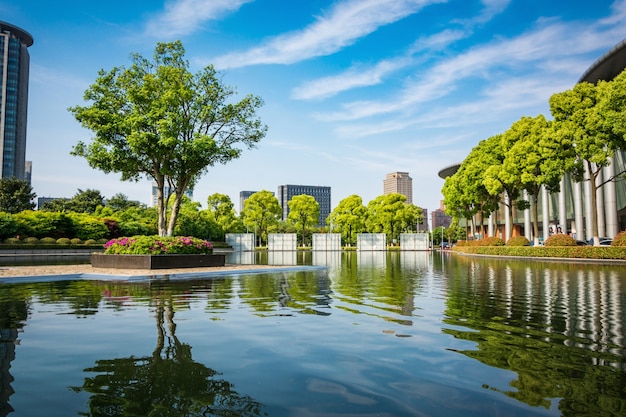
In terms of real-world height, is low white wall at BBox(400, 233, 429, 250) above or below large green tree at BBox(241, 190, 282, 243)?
below

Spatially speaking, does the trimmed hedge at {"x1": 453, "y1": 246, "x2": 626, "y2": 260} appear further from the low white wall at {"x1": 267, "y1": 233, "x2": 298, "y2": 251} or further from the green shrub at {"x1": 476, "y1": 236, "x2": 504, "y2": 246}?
the low white wall at {"x1": 267, "y1": 233, "x2": 298, "y2": 251}

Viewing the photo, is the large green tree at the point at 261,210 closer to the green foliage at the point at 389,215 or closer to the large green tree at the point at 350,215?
the large green tree at the point at 350,215

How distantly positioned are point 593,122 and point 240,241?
183ft

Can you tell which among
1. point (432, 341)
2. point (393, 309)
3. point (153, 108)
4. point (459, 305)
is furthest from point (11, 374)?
point (153, 108)

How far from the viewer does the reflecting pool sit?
14.4 feet

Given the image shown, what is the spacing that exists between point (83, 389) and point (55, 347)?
7.79ft

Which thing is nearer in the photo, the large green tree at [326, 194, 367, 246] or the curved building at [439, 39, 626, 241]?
the curved building at [439, 39, 626, 241]

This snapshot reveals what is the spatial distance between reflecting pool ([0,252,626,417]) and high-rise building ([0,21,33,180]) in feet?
518

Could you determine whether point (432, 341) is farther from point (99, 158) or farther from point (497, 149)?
point (497, 149)

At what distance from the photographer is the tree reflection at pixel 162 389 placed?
420cm

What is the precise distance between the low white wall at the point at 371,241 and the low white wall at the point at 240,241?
691 inches

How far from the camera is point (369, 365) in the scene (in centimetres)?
577

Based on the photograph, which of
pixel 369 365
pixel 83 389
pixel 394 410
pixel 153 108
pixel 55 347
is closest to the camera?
pixel 394 410

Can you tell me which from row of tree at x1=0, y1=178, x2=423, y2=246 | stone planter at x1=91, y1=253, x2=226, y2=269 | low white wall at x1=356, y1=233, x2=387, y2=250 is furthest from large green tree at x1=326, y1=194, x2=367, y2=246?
stone planter at x1=91, y1=253, x2=226, y2=269
